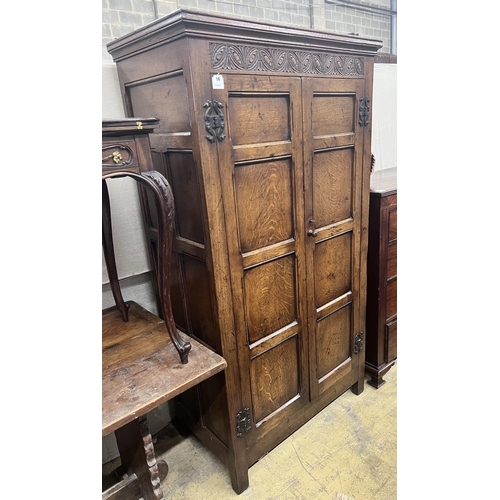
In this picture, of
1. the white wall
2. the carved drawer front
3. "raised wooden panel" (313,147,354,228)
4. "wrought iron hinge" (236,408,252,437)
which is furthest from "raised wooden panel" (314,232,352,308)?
the white wall

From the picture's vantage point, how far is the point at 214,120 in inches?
51.4

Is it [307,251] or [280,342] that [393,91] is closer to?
[307,251]

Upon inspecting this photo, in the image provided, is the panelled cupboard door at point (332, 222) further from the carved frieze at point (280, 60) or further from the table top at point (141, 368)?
the table top at point (141, 368)

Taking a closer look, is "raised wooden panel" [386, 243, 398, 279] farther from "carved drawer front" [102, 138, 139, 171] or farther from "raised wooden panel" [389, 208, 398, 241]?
"carved drawer front" [102, 138, 139, 171]

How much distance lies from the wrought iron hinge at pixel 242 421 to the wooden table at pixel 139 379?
0.38 meters

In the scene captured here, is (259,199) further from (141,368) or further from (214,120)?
(141,368)

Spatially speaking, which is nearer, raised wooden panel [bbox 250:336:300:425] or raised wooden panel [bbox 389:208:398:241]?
raised wooden panel [bbox 250:336:300:425]

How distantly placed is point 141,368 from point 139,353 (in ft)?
0.32

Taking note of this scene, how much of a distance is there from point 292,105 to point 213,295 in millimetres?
830

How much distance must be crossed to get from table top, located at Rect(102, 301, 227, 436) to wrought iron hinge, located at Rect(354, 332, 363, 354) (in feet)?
3.47

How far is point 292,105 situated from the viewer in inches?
60.0

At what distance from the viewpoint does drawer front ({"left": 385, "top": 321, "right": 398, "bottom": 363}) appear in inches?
92.2

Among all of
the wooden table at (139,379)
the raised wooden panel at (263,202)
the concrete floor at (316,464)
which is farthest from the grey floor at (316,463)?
the raised wooden panel at (263,202)

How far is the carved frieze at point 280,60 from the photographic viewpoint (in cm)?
129
